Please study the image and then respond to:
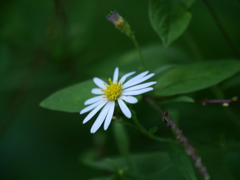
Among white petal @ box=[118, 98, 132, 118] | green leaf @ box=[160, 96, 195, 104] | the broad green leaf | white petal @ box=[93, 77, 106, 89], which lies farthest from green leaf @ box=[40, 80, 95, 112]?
the broad green leaf

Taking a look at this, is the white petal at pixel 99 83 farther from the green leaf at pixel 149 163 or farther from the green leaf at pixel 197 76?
the green leaf at pixel 149 163

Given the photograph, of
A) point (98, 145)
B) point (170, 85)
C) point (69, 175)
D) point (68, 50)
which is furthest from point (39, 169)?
point (170, 85)

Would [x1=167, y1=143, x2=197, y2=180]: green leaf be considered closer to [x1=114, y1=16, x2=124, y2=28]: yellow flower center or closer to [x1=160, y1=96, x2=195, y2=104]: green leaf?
[x1=160, y1=96, x2=195, y2=104]: green leaf

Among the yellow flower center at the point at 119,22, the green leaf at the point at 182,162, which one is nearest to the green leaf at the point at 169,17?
the yellow flower center at the point at 119,22

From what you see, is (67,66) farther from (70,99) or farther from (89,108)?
(89,108)

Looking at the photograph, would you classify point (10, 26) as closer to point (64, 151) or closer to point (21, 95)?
point (21, 95)

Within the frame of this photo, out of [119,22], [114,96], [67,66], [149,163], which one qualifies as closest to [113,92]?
[114,96]
